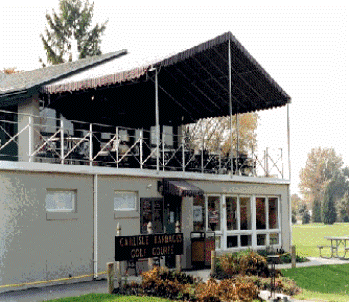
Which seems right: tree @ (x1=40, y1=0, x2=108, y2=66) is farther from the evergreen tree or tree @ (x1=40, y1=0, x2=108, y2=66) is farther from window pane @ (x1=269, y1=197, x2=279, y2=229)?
the evergreen tree

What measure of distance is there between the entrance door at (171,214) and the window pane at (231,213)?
2570mm

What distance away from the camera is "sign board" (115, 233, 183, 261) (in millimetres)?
12664

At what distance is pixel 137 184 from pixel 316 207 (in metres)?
57.6

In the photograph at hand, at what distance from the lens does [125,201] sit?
16109 millimetres

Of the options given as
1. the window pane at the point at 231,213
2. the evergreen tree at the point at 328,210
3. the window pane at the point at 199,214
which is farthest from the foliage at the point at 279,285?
the evergreen tree at the point at 328,210

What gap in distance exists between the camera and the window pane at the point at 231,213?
19.7m

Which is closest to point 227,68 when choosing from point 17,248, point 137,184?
point 137,184

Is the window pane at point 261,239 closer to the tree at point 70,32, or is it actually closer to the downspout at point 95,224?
the downspout at point 95,224

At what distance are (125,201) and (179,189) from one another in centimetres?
155

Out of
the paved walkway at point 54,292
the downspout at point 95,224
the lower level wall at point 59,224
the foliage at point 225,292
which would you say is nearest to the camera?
the foliage at point 225,292

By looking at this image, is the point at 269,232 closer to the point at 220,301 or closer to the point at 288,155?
the point at 288,155

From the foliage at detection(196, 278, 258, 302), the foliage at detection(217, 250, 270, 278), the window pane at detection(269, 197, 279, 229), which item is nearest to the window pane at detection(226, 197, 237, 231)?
the window pane at detection(269, 197, 279, 229)

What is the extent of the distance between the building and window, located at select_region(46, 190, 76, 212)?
0.03 m

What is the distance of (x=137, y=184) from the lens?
641 inches
